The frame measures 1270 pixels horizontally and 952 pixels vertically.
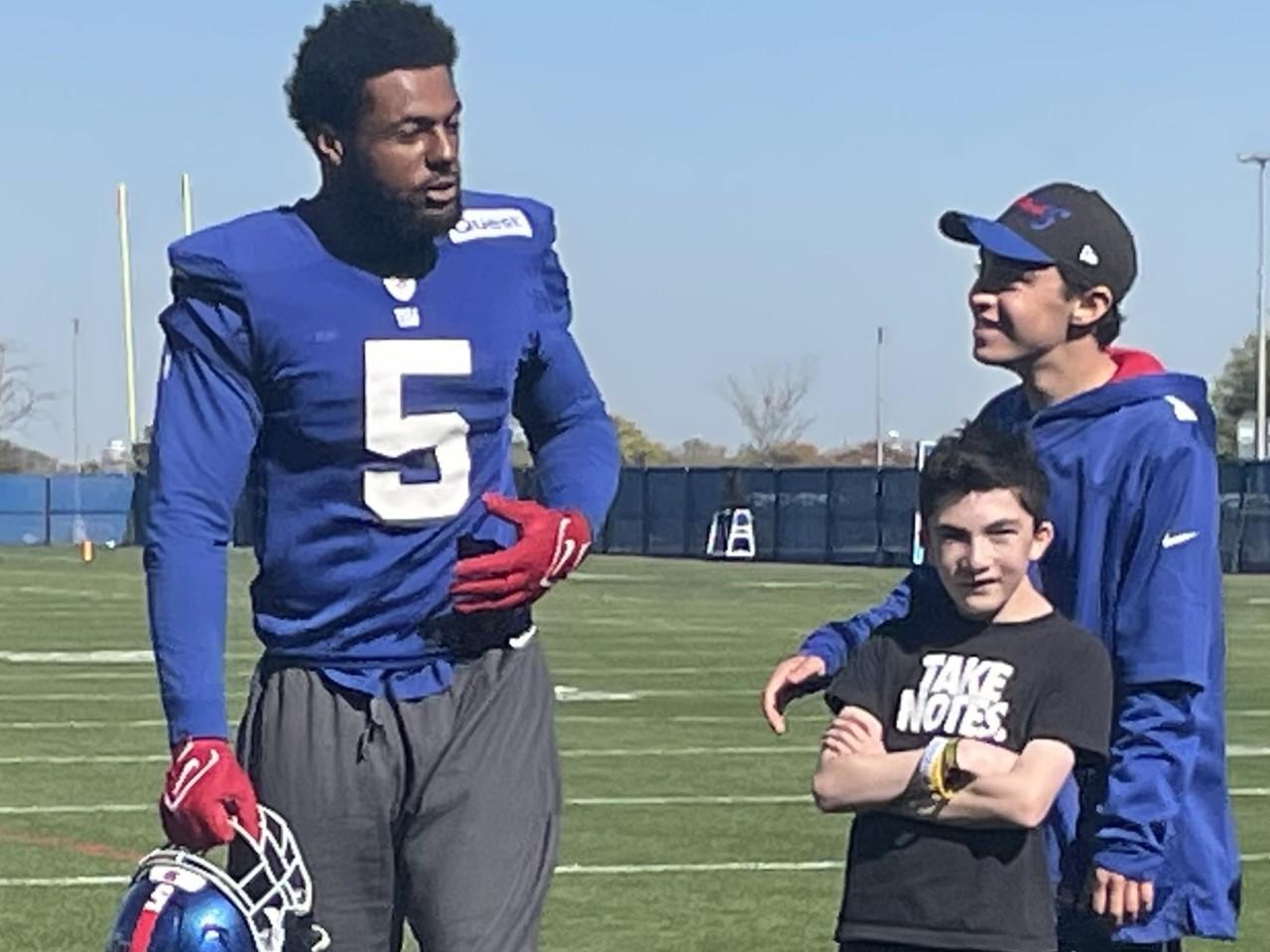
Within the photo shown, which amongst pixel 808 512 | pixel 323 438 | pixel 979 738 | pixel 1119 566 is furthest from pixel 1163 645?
pixel 808 512

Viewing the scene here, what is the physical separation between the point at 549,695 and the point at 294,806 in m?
0.50

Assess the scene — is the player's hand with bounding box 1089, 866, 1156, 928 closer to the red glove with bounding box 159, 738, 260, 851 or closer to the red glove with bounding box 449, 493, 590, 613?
the red glove with bounding box 449, 493, 590, 613

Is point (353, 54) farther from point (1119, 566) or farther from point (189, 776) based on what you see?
point (1119, 566)

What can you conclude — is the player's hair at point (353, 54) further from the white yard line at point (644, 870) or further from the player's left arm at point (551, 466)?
the white yard line at point (644, 870)

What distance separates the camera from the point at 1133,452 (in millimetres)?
4824

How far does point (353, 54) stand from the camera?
4.64 meters

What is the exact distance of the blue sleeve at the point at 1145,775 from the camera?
184 inches

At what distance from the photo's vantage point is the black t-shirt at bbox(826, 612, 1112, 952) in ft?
15.4

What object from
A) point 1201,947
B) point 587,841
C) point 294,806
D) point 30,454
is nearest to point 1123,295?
point 294,806

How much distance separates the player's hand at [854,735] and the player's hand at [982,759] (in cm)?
15

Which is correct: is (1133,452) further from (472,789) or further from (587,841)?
(587,841)

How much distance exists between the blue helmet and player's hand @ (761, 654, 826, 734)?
2.91 feet

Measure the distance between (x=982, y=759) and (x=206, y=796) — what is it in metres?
1.22

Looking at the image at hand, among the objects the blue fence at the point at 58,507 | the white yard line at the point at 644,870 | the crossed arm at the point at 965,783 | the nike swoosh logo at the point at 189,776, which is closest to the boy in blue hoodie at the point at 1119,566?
the crossed arm at the point at 965,783
